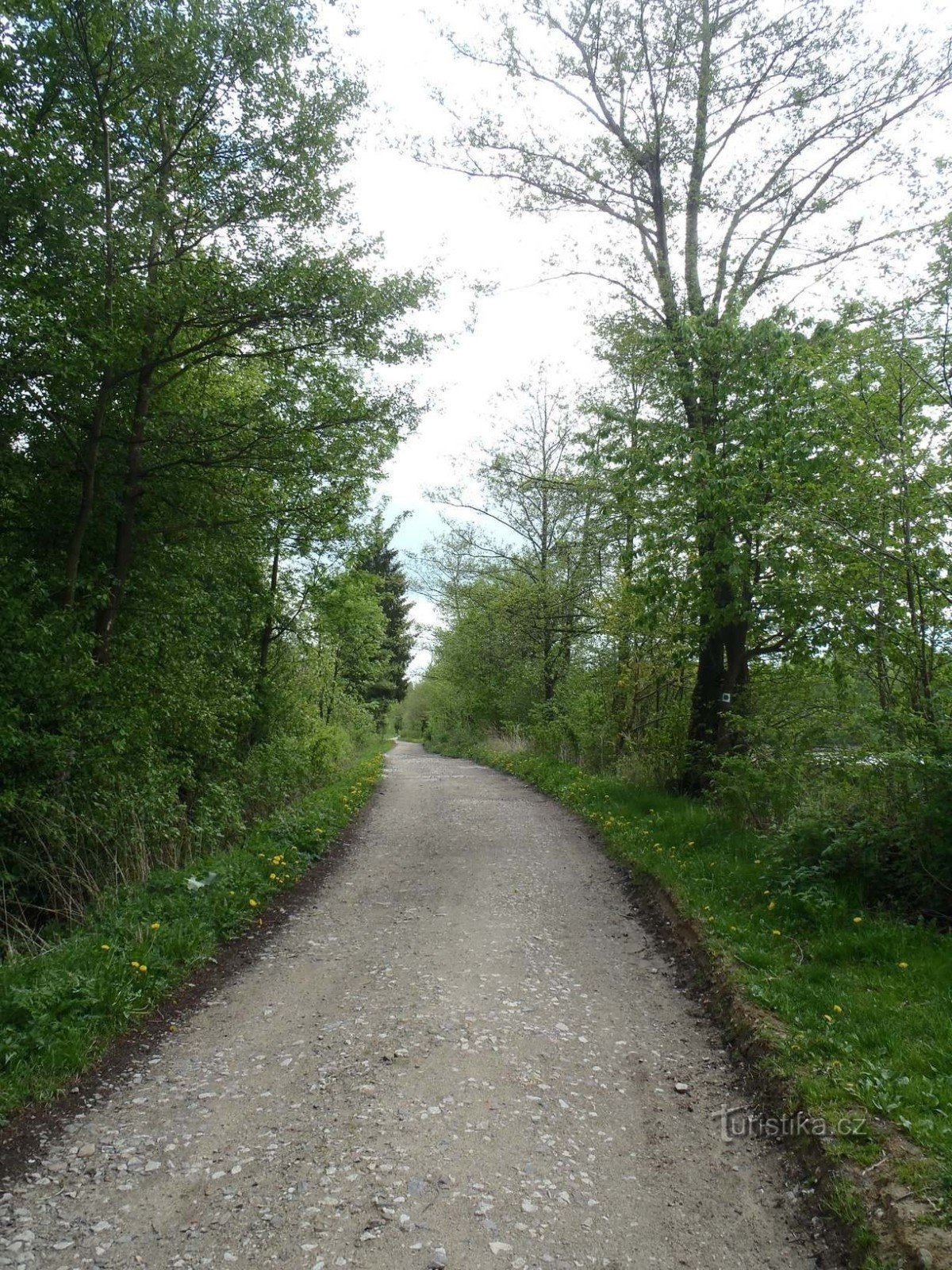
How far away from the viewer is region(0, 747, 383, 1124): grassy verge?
4020 millimetres

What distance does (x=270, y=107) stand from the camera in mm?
7895

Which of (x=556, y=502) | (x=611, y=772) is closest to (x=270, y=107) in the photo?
(x=611, y=772)

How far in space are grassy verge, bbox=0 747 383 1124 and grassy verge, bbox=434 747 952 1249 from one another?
12.5 feet

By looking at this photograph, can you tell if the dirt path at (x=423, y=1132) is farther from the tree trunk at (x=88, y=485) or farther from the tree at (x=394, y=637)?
the tree at (x=394, y=637)

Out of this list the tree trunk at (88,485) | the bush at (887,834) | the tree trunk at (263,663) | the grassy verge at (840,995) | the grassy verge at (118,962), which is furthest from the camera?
the tree trunk at (263,663)

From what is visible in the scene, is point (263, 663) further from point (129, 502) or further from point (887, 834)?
point (887, 834)

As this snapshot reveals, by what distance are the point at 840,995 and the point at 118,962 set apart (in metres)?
4.65

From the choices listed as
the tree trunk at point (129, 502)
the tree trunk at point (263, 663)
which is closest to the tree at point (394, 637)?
the tree trunk at point (263, 663)

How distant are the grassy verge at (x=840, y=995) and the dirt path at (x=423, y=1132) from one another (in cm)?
41

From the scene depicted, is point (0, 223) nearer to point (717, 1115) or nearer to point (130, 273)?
point (130, 273)

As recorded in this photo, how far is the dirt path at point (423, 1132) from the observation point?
2875 millimetres

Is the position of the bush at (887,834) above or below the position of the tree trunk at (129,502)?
below

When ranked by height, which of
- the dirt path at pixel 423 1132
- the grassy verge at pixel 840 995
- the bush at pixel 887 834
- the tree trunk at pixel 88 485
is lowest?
the dirt path at pixel 423 1132

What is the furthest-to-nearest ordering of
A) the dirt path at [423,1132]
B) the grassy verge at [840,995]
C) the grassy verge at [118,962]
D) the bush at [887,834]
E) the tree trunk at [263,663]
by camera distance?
the tree trunk at [263,663] → the bush at [887,834] → the grassy verge at [118,962] → the grassy verge at [840,995] → the dirt path at [423,1132]
